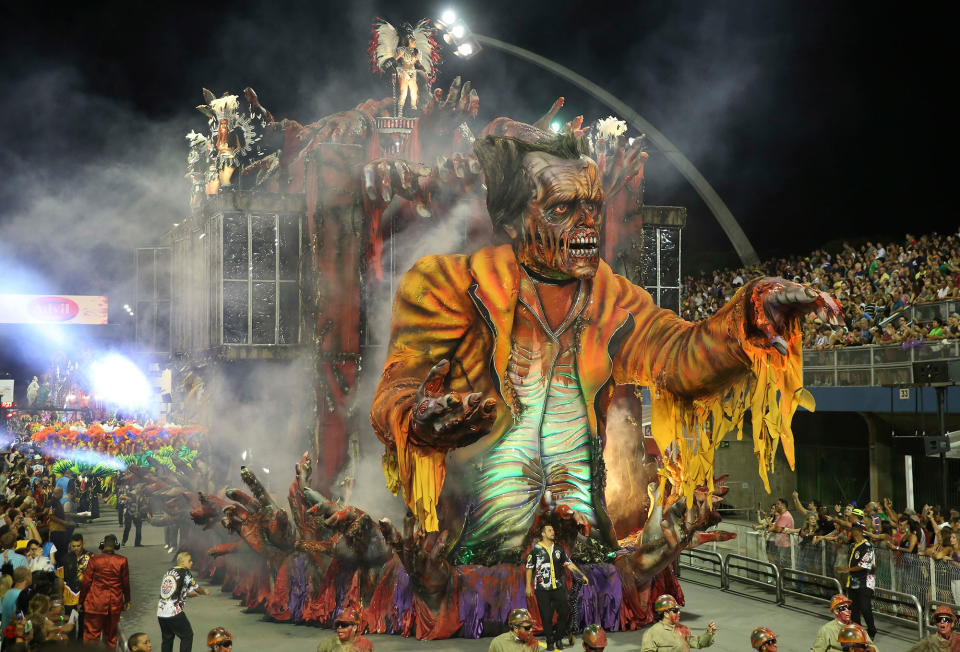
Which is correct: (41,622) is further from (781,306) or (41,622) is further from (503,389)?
(781,306)

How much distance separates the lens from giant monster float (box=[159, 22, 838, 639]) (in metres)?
9.21

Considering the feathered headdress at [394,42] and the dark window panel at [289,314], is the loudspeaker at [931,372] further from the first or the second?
the dark window panel at [289,314]

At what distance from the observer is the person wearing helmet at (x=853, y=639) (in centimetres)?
654

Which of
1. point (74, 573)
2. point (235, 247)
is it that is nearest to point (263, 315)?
point (235, 247)

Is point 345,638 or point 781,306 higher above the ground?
point 781,306

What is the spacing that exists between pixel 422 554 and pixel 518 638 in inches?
123

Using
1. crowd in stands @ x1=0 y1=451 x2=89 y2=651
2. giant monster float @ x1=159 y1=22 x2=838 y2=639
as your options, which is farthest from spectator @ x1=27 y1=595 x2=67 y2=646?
giant monster float @ x1=159 y1=22 x2=838 y2=639

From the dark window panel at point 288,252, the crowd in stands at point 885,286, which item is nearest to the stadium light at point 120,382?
the crowd in stands at point 885,286

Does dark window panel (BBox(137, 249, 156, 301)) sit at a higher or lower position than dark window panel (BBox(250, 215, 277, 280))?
higher

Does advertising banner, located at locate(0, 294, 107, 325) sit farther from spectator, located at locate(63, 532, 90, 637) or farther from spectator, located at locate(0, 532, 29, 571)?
spectator, located at locate(0, 532, 29, 571)

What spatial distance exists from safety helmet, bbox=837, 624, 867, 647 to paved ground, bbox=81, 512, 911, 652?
3.56 m

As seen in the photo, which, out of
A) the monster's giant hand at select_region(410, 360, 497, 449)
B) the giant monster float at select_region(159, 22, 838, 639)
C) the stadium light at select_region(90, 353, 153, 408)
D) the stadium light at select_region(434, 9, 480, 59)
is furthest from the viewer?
the stadium light at select_region(90, 353, 153, 408)

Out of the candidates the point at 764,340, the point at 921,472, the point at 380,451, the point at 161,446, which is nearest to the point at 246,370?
the point at 380,451

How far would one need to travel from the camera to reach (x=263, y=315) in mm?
12648
